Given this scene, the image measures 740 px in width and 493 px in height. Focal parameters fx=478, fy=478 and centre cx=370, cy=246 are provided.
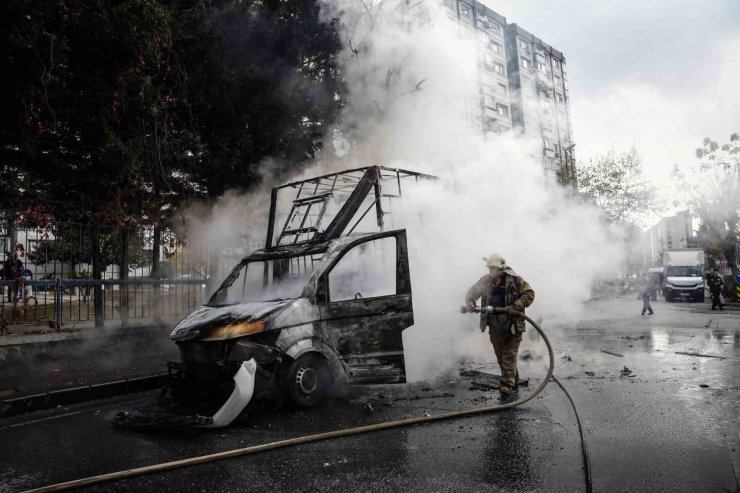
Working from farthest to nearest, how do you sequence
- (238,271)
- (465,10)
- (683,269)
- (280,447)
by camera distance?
1. (465,10)
2. (683,269)
3. (238,271)
4. (280,447)

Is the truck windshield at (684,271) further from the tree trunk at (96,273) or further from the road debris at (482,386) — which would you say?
the tree trunk at (96,273)

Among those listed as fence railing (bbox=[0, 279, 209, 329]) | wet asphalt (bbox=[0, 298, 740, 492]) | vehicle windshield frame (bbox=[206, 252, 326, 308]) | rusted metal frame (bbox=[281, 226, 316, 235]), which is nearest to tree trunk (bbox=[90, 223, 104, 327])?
fence railing (bbox=[0, 279, 209, 329])

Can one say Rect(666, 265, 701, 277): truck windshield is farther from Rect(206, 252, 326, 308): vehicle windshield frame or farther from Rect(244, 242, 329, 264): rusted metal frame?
Rect(206, 252, 326, 308): vehicle windshield frame

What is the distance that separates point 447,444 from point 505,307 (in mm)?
2349

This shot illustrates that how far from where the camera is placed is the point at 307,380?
5004mm

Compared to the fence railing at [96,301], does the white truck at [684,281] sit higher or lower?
lower

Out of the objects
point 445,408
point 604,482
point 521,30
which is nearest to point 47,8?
point 445,408

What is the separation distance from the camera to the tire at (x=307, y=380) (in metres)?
4.85

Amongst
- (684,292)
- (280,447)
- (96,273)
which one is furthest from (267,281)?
(684,292)

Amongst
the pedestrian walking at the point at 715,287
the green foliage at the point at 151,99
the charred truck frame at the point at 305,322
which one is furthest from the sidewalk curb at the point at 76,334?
the pedestrian walking at the point at 715,287

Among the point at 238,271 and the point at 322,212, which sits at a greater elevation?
the point at 322,212

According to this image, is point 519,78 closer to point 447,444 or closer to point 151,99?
point 151,99

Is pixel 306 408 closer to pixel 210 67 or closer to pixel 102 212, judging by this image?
pixel 102 212

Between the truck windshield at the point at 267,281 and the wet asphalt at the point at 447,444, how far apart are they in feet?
4.46
